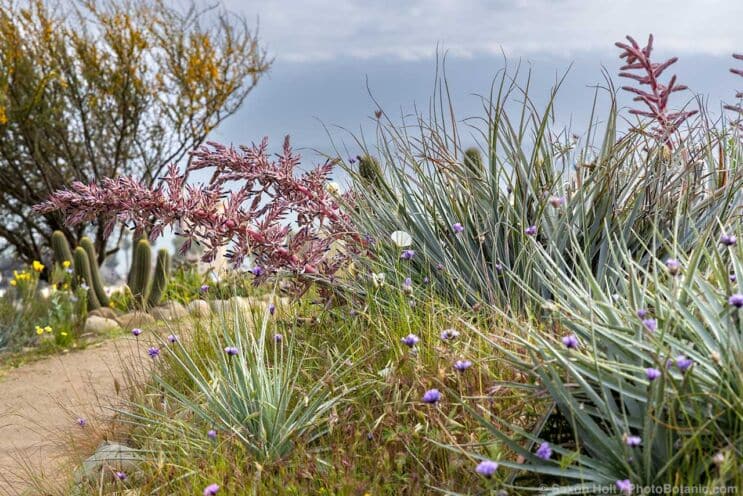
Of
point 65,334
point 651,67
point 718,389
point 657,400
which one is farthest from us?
point 65,334

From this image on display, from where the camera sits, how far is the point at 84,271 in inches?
393

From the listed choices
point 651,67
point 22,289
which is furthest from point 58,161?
point 651,67

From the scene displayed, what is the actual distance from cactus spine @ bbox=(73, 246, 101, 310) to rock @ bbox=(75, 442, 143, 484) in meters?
6.82

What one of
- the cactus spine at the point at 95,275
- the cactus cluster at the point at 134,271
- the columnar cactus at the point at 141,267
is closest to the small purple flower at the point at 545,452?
the cactus cluster at the point at 134,271

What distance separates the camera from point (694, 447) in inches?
84.4

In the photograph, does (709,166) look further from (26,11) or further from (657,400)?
(26,11)

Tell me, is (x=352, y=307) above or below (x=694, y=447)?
below

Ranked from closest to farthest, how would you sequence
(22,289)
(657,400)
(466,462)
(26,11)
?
1. (657,400)
2. (466,462)
3. (22,289)
4. (26,11)

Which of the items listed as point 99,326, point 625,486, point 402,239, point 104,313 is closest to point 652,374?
point 625,486

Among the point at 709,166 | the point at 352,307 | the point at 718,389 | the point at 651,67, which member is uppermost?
the point at 651,67

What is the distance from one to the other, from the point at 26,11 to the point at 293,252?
13119 mm

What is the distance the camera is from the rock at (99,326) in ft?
28.0

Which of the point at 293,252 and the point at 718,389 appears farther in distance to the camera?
the point at 293,252

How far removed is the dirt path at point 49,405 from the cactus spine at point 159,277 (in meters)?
2.29
